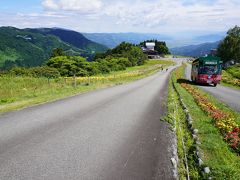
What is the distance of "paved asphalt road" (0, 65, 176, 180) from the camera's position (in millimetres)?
7973

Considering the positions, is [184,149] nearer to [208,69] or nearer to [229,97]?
[229,97]

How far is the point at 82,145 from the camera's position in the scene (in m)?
10.4

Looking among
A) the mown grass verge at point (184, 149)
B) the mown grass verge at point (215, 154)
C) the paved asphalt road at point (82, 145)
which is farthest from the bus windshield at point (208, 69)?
the mown grass verge at point (215, 154)

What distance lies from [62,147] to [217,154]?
4729 millimetres

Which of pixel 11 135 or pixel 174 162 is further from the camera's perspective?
pixel 11 135

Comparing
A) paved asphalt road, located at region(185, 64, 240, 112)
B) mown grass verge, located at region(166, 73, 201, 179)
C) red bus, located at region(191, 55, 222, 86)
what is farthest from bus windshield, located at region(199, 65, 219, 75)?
mown grass verge, located at region(166, 73, 201, 179)

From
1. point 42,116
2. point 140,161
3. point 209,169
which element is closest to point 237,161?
point 209,169

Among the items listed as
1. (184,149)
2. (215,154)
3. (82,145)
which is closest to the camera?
(215,154)

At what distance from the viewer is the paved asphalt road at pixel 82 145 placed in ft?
26.2

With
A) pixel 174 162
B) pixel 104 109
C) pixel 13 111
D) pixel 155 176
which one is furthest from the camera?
pixel 104 109

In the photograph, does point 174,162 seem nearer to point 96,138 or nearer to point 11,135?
point 96,138

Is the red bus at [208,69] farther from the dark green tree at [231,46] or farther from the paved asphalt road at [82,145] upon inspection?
the dark green tree at [231,46]

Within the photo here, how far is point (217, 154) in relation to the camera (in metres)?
10.1

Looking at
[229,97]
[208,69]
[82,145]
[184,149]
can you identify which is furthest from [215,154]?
[208,69]
